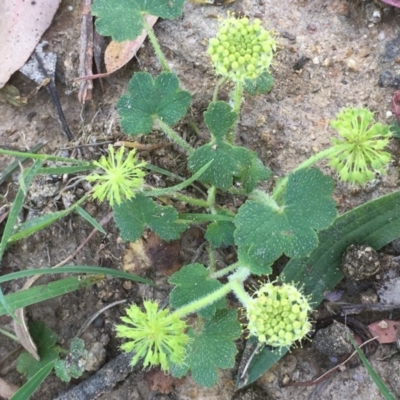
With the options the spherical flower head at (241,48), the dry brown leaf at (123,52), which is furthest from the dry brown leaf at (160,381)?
the dry brown leaf at (123,52)

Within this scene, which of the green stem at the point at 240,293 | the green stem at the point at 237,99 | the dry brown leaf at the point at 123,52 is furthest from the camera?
the dry brown leaf at the point at 123,52

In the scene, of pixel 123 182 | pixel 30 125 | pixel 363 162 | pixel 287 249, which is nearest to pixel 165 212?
pixel 123 182

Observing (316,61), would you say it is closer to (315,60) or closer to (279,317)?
(315,60)

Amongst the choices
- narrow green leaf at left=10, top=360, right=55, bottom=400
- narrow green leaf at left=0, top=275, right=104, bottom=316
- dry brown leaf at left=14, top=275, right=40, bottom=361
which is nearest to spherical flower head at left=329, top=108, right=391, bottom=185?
narrow green leaf at left=0, top=275, right=104, bottom=316

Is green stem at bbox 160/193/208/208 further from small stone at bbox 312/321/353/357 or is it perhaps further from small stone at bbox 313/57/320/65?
small stone at bbox 313/57/320/65

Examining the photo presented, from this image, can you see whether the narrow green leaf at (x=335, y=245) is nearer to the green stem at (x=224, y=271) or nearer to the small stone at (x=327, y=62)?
the green stem at (x=224, y=271)

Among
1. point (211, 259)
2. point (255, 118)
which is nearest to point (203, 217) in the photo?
point (211, 259)

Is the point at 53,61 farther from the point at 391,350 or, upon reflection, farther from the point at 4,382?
the point at 391,350
